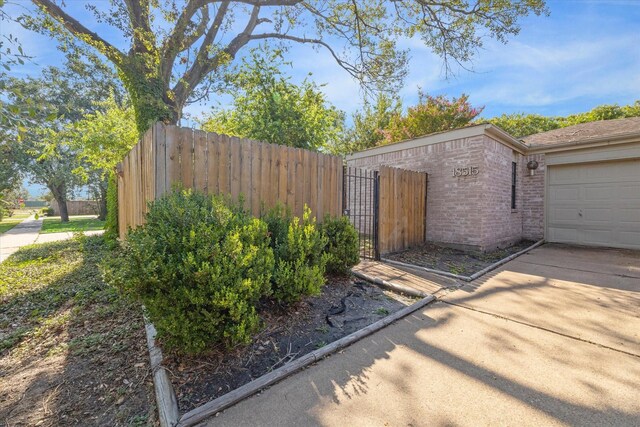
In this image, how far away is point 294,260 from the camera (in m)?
3.04

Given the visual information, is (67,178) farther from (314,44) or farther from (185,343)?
(185,343)

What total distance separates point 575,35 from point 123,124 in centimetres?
1351

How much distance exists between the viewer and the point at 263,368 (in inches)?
85.7

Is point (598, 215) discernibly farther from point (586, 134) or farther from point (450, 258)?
point (450, 258)

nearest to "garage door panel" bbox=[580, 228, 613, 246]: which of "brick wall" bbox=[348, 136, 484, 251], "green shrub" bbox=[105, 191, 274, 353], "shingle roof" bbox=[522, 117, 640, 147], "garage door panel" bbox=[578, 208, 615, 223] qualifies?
"garage door panel" bbox=[578, 208, 615, 223]

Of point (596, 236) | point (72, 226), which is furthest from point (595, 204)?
point (72, 226)

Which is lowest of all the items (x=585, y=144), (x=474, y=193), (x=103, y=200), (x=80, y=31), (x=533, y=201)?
(x=533, y=201)

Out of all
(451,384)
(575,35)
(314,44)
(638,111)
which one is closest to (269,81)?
(314,44)

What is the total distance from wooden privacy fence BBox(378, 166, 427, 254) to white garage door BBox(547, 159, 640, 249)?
14.1 feet

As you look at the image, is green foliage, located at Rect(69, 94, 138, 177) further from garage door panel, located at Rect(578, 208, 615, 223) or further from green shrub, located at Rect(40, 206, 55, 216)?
green shrub, located at Rect(40, 206, 55, 216)

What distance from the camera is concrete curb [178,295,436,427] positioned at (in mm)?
1695

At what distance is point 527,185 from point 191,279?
400 inches

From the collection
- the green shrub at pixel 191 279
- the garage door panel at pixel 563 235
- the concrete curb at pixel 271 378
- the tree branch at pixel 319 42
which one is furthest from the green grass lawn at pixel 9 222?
the garage door panel at pixel 563 235

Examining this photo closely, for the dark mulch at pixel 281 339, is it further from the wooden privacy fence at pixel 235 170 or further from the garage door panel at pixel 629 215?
the garage door panel at pixel 629 215
